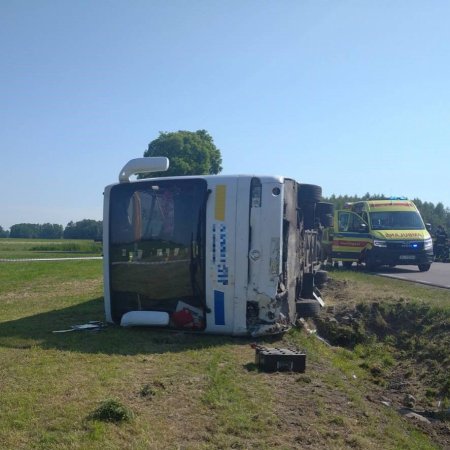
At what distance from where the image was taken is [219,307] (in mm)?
8156

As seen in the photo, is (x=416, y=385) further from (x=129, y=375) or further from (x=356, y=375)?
(x=129, y=375)

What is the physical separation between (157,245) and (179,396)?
3459mm

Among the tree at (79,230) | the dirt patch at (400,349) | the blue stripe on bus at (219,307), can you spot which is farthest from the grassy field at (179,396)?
the tree at (79,230)

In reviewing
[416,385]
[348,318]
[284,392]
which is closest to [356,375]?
[416,385]

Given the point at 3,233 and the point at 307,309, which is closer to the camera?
the point at 307,309

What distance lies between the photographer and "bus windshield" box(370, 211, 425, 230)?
21297 mm

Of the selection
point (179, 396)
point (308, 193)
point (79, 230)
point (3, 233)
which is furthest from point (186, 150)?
point (3, 233)

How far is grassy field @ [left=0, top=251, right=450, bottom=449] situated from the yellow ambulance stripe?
1723 millimetres

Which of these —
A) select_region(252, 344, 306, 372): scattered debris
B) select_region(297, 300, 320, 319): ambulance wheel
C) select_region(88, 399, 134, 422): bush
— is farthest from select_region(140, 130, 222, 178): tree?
select_region(88, 399, 134, 422): bush

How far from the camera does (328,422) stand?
15.8 ft

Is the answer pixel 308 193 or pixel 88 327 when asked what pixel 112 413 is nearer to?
pixel 88 327

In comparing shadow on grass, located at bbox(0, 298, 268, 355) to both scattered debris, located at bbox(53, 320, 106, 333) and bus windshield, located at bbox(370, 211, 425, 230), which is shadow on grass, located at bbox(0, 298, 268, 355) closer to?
scattered debris, located at bbox(53, 320, 106, 333)

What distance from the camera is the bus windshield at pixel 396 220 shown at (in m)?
21.3

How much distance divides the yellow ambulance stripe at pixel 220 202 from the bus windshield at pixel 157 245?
7.6 inches
